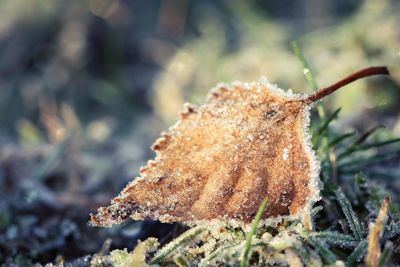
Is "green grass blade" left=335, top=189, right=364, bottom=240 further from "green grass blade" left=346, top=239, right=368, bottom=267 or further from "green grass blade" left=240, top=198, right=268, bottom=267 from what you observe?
"green grass blade" left=240, top=198, right=268, bottom=267

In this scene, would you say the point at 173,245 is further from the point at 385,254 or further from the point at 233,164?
the point at 385,254

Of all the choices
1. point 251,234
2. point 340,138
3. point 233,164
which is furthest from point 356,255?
point 340,138

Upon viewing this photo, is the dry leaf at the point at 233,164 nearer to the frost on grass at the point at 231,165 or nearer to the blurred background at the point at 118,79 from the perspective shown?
the frost on grass at the point at 231,165

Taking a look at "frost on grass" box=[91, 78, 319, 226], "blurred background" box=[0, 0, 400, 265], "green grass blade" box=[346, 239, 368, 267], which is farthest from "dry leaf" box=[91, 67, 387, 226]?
"blurred background" box=[0, 0, 400, 265]

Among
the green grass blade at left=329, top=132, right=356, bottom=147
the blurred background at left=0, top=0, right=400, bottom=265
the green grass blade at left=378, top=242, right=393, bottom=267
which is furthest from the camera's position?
the blurred background at left=0, top=0, right=400, bottom=265

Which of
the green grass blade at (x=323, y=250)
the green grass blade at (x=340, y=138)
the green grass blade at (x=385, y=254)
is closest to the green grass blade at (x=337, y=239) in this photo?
the green grass blade at (x=323, y=250)

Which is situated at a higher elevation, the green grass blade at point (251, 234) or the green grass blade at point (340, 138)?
the green grass blade at point (340, 138)
